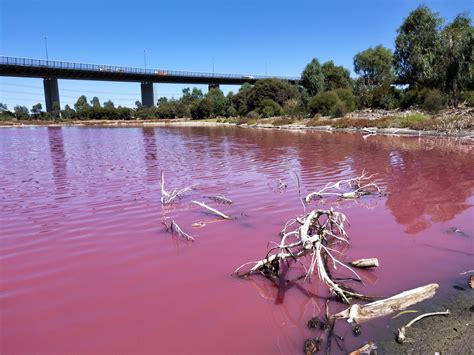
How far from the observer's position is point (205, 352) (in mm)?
4566

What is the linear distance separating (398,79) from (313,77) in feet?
68.6

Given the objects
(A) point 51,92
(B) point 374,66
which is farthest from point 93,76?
(B) point 374,66

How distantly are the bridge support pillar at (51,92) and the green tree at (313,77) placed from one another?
264ft

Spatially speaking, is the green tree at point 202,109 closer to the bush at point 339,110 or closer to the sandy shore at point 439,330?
the bush at point 339,110

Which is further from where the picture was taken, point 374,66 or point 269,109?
point 269,109

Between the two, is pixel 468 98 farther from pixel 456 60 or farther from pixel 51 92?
pixel 51 92

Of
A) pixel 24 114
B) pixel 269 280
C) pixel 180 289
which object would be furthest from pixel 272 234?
pixel 24 114

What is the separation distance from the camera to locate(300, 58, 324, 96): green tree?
3056 inches

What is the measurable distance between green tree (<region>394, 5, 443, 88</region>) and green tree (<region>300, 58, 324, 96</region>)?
73.3ft

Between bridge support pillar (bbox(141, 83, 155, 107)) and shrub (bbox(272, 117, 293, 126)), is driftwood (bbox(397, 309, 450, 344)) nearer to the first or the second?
shrub (bbox(272, 117, 293, 126))

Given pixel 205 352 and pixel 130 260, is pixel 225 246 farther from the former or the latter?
pixel 205 352

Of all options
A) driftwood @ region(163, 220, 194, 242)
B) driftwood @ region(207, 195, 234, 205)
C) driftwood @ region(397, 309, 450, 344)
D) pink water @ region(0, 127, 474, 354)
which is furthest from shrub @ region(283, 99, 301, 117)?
driftwood @ region(397, 309, 450, 344)

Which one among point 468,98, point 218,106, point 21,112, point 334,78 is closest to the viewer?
point 468,98

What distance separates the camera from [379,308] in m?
4.93
